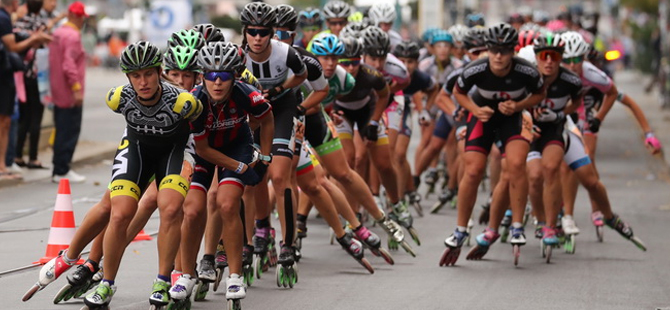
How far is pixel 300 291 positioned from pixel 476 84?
8.84 ft

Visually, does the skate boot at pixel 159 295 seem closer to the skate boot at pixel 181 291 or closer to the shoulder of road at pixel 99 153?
the skate boot at pixel 181 291

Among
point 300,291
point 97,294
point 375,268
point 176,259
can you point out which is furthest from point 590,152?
point 97,294

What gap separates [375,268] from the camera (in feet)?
35.9

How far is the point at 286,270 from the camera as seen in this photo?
32.4ft

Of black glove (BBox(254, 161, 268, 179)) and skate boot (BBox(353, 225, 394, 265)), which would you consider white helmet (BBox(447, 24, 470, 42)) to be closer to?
skate boot (BBox(353, 225, 394, 265))

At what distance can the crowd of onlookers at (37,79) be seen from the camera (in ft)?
51.4

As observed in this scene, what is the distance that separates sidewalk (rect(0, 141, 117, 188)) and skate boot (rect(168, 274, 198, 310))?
309 inches

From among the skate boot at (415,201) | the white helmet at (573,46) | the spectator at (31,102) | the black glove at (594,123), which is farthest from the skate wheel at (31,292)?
the spectator at (31,102)

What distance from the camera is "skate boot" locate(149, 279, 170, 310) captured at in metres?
8.15

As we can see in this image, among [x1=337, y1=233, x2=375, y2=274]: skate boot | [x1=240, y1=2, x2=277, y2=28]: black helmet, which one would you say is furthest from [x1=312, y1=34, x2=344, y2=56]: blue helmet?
Result: [x1=337, y1=233, x2=375, y2=274]: skate boot

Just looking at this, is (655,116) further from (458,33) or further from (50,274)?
(50,274)

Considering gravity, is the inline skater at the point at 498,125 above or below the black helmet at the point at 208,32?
below

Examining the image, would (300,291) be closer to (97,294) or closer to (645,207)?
(97,294)

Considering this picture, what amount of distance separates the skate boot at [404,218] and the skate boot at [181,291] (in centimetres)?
429
